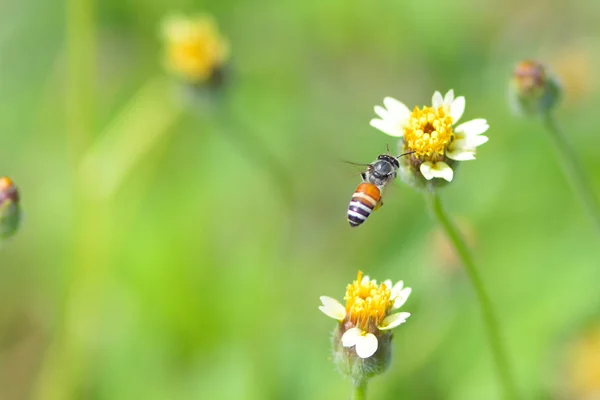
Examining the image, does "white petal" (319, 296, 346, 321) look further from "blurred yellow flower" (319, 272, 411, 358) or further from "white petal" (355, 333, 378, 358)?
"white petal" (355, 333, 378, 358)

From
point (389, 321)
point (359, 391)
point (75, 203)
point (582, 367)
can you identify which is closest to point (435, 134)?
point (389, 321)

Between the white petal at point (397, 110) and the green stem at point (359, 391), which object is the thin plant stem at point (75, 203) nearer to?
the white petal at point (397, 110)

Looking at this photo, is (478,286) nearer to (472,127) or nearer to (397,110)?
(472,127)

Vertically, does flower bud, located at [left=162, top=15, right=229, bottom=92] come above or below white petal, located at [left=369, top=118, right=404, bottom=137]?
above

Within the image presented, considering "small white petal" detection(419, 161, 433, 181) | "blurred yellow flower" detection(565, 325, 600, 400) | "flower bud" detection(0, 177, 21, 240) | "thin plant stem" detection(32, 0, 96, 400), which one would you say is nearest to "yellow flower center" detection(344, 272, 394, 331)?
"small white petal" detection(419, 161, 433, 181)

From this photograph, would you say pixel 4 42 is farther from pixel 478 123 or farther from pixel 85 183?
pixel 478 123

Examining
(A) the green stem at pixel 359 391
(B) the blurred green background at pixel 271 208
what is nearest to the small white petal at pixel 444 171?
(A) the green stem at pixel 359 391

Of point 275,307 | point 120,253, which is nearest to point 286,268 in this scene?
point 275,307
